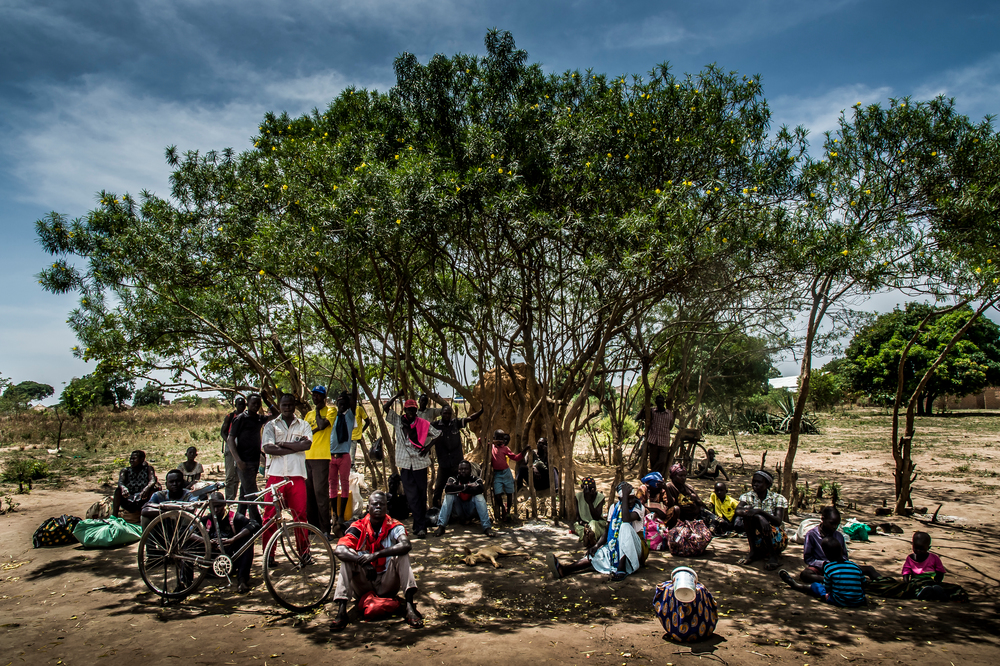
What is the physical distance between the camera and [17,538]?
8.03 meters

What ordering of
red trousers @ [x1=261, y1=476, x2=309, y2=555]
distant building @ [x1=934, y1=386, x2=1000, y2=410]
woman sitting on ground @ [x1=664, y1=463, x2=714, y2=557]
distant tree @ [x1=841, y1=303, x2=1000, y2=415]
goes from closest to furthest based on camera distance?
1. red trousers @ [x1=261, y1=476, x2=309, y2=555]
2. woman sitting on ground @ [x1=664, y1=463, x2=714, y2=557]
3. distant tree @ [x1=841, y1=303, x2=1000, y2=415]
4. distant building @ [x1=934, y1=386, x2=1000, y2=410]

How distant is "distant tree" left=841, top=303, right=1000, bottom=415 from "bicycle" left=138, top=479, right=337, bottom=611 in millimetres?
32944

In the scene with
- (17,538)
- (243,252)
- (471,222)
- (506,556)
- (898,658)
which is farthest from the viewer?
(243,252)

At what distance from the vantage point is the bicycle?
542 centimetres

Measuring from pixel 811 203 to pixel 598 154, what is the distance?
301 centimetres

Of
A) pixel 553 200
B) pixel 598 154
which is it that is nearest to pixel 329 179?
pixel 553 200

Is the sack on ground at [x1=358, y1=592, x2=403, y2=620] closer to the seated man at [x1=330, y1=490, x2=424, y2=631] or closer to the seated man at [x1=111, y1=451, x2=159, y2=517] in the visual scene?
the seated man at [x1=330, y1=490, x2=424, y2=631]

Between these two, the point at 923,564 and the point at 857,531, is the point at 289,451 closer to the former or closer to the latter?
the point at 923,564

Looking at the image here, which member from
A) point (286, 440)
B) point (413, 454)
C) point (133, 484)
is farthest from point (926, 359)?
point (133, 484)

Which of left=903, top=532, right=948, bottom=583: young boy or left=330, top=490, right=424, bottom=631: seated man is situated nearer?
left=330, top=490, right=424, bottom=631: seated man

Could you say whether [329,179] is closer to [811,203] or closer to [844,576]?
[811,203]

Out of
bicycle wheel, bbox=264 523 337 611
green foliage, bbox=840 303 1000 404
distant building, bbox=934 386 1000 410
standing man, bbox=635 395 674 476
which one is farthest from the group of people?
distant building, bbox=934 386 1000 410

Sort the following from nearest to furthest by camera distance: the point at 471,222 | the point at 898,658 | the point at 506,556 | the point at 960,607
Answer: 1. the point at 898,658
2. the point at 960,607
3. the point at 506,556
4. the point at 471,222

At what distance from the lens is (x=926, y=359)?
33.3 m
